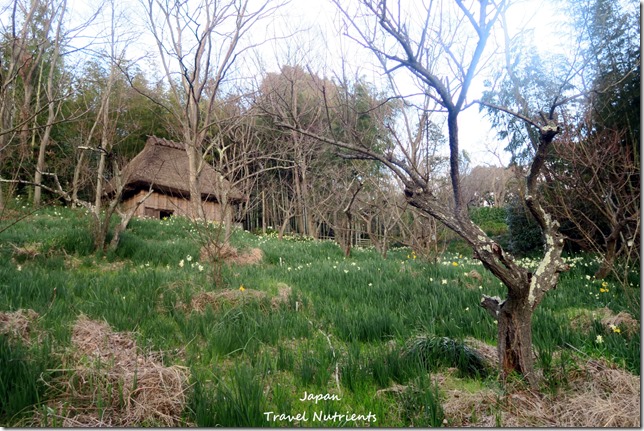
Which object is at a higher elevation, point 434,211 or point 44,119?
point 44,119

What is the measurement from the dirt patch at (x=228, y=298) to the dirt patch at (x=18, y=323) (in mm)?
1221

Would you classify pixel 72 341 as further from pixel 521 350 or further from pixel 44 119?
pixel 44 119

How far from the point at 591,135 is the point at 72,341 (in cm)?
641

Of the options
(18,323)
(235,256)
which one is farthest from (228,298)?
(235,256)

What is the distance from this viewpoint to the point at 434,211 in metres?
2.27

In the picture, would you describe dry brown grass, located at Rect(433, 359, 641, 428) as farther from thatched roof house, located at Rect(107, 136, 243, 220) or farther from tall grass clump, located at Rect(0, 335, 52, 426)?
thatched roof house, located at Rect(107, 136, 243, 220)

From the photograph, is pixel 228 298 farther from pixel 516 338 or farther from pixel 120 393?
pixel 516 338

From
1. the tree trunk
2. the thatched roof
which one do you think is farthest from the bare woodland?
the thatched roof

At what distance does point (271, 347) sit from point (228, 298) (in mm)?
1201

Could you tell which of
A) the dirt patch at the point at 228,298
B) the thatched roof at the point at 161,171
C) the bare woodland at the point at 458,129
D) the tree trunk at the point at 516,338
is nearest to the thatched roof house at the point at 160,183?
the thatched roof at the point at 161,171

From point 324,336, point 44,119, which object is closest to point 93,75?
point 44,119

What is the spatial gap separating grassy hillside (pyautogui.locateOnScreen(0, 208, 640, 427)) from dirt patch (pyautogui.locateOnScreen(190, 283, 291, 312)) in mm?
19

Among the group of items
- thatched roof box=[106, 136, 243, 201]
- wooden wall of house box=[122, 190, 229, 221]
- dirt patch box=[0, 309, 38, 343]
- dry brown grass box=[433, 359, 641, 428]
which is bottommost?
dry brown grass box=[433, 359, 641, 428]

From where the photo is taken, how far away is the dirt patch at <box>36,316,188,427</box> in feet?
6.25
